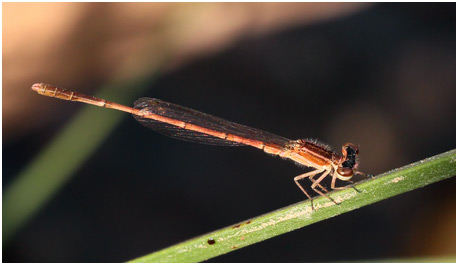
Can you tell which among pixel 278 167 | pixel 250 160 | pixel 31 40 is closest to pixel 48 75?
pixel 31 40

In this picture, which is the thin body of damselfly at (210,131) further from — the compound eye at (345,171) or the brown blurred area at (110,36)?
the brown blurred area at (110,36)

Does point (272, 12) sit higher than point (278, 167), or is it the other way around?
point (272, 12)

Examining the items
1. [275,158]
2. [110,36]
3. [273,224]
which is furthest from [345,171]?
[110,36]

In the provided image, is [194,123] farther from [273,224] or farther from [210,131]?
[273,224]

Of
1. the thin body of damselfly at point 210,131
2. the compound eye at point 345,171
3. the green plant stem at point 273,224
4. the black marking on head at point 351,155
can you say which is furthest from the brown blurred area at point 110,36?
the green plant stem at point 273,224

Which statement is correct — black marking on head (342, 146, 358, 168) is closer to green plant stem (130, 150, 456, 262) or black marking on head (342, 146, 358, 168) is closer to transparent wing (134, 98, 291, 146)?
transparent wing (134, 98, 291, 146)

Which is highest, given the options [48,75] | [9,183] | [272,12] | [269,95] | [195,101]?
[272,12]

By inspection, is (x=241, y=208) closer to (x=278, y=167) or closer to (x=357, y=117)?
(x=278, y=167)
